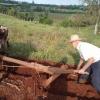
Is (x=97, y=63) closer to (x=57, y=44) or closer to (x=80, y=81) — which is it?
(x=80, y=81)

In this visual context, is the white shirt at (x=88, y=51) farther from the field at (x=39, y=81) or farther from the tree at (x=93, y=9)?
the tree at (x=93, y=9)

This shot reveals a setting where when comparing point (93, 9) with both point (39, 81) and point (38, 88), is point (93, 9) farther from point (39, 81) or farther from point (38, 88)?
point (38, 88)

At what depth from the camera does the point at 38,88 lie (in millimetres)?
6496

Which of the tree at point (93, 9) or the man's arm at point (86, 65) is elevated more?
the tree at point (93, 9)

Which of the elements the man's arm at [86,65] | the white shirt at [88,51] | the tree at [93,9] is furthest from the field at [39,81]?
the tree at [93,9]

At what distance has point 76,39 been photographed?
5.81 meters

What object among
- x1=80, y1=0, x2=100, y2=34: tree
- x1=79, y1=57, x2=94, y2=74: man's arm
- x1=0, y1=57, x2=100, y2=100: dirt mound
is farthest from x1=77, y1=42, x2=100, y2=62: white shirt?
x1=80, y1=0, x2=100, y2=34: tree

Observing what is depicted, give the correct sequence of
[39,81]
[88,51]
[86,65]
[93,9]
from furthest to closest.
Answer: [93,9]
[39,81]
[88,51]
[86,65]

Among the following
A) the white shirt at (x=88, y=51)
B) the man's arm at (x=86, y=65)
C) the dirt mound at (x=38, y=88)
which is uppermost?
the white shirt at (x=88, y=51)

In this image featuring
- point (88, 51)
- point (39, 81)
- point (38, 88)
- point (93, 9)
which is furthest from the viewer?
point (93, 9)

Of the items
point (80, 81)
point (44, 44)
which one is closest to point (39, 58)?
point (44, 44)

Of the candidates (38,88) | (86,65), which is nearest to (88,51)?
(86,65)

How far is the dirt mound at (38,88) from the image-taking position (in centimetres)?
601

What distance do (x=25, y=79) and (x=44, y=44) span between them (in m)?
4.64
